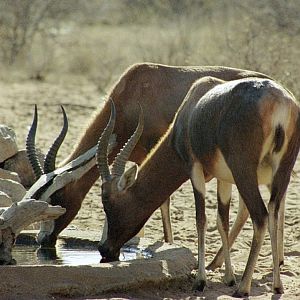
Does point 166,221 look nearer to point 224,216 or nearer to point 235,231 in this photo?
point 235,231

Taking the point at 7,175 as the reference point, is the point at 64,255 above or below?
below

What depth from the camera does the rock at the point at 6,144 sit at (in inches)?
397

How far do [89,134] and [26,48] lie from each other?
478 inches

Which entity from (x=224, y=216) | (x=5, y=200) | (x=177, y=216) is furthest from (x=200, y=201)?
(x=177, y=216)

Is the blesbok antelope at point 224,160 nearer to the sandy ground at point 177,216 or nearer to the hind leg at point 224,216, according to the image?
the hind leg at point 224,216

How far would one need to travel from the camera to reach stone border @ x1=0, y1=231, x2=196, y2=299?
22.4 ft

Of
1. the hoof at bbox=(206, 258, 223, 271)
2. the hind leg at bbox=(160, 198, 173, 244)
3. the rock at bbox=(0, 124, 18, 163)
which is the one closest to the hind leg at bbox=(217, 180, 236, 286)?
the hoof at bbox=(206, 258, 223, 271)

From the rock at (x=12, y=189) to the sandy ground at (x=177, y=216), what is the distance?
0.68 metres

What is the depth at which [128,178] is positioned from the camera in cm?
802

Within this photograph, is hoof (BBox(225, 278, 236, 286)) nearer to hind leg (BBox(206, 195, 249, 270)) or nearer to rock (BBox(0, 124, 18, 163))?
hind leg (BBox(206, 195, 249, 270))

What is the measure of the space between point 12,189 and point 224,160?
2712 millimetres

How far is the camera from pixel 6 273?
22.4ft

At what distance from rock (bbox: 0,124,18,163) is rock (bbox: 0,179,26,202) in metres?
0.64

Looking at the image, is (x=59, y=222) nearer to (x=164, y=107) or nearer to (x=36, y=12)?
(x=164, y=107)
